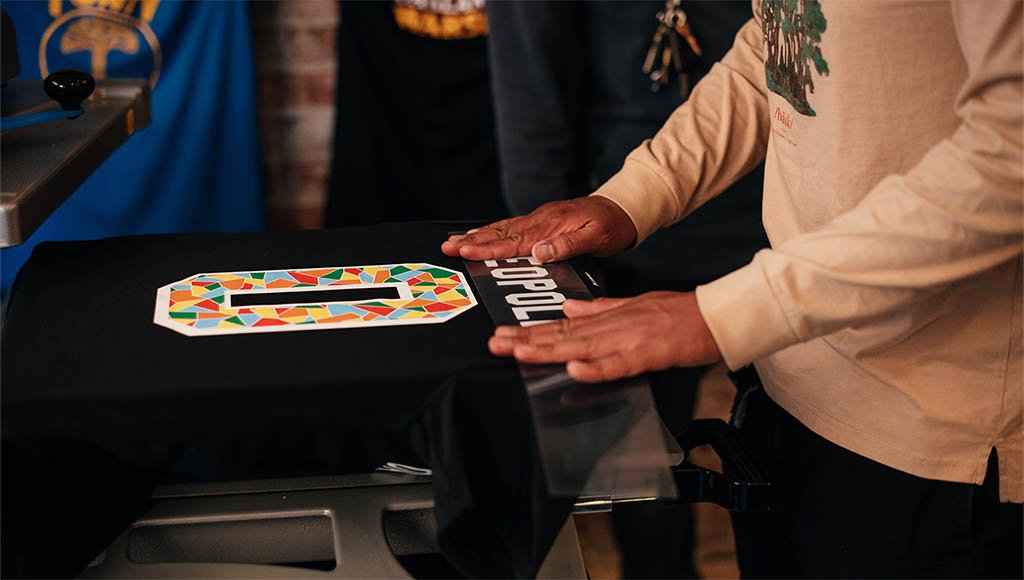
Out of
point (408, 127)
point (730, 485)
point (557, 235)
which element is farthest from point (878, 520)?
point (408, 127)

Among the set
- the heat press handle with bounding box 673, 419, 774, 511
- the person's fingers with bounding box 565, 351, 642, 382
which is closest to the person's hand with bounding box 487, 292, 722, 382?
the person's fingers with bounding box 565, 351, 642, 382

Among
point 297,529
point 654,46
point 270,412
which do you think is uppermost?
point 654,46

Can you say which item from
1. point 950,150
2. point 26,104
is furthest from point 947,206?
point 26,104

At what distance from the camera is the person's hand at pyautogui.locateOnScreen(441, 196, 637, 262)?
35.3 inches

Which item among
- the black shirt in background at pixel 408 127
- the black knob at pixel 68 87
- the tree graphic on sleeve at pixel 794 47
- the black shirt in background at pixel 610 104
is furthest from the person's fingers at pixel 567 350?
the black shirt in background at pixel 408 127

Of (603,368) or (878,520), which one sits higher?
(603,368)

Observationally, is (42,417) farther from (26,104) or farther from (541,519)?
(26,104)

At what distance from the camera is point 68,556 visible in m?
0.68

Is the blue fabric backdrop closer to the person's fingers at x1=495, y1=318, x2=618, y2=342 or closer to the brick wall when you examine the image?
the brick wall

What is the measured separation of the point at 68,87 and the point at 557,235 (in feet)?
1.47

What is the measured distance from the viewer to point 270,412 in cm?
64

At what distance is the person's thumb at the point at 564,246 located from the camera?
0.89 metres

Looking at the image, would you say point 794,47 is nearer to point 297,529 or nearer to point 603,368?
point 603,368

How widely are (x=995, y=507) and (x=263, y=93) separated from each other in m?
1.37
